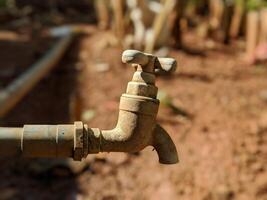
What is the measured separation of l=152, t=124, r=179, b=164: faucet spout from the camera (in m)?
1.90

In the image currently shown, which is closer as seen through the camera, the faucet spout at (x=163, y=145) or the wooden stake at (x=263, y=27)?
the faucet spout at (x=163, y=145)

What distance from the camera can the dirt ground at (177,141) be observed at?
370 centimetres

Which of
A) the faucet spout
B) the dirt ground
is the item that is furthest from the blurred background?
the faucet spout

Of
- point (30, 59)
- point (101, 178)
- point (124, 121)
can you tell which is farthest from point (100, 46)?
point (124, 121)

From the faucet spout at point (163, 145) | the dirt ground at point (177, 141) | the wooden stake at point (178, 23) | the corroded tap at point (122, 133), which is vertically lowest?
the dirt ground at point (177, 141)

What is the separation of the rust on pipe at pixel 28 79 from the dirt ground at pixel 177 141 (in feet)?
0.65

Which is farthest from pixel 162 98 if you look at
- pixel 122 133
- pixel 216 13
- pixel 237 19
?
pixel 216 13

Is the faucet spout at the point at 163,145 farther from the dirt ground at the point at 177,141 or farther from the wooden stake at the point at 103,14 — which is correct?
the wooden stake at the point at 103,14

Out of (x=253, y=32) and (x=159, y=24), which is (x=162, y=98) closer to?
(x=159, y=24)

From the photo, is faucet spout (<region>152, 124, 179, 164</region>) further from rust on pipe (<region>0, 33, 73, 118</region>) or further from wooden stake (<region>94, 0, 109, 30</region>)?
wooden stake (<region>94, 0, 109, 30</region>)

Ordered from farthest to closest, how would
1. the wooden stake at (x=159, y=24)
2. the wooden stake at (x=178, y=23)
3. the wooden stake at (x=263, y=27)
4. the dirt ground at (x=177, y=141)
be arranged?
the wooden stake at (x=178, y=23) < the wooden stake at (x=263, y=27) < the wooden stake at (x=159, y=24) < the dirt ground at (x=177, y=141)

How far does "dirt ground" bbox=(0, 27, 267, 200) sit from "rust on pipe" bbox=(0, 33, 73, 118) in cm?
20

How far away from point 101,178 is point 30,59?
3.44m

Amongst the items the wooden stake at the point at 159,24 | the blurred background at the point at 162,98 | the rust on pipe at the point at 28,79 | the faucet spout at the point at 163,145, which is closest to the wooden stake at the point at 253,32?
the blurred background at the point at 162,98
